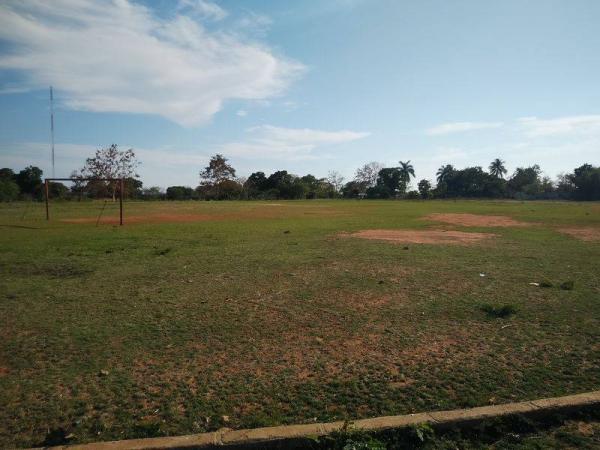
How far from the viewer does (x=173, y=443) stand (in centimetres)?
293

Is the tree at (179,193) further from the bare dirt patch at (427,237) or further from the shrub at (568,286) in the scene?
the shrub at (568,286)

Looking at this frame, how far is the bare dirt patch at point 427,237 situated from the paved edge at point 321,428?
10.8 metres

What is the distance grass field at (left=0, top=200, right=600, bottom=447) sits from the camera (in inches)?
138

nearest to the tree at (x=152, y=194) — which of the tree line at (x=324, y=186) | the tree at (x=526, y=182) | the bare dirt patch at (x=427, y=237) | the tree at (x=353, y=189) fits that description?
the tree line at (x=324, y=186)

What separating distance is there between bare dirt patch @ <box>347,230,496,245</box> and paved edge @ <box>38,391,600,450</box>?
35.5 ft

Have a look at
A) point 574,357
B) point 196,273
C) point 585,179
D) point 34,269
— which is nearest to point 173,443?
point 574,357

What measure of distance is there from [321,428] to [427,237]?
13.6 m

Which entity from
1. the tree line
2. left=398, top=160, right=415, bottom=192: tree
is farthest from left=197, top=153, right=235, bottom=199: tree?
left=398, top=160, right=415, bottom=192: tree

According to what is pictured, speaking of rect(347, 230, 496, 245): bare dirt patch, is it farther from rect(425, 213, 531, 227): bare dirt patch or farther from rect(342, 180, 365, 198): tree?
rect(342, 180, 365, 198): tree

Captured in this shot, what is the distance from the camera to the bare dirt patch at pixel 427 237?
14.4 metres

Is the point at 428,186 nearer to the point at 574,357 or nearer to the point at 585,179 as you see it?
the point at 585,179

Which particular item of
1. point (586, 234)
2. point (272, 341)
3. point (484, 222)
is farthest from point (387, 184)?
point (272, 341)

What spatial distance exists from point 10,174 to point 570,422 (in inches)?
3168

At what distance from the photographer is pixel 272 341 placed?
496cm
